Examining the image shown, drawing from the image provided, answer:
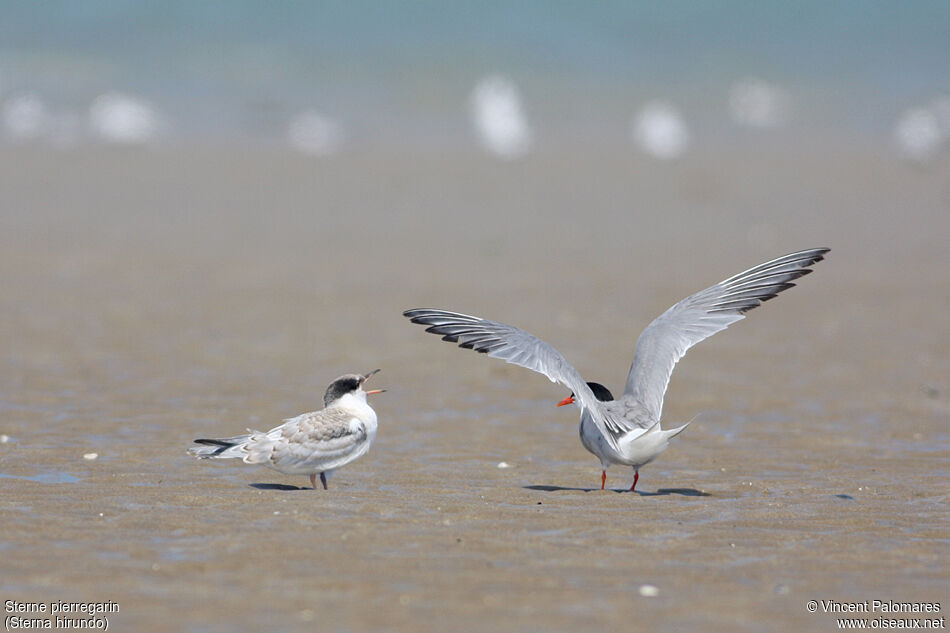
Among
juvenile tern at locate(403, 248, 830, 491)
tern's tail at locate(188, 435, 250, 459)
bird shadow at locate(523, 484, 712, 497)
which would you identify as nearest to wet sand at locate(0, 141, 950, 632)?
bird shadow at locate(523, 484, 712, 497)

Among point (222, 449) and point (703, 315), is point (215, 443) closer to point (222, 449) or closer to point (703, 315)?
point (222, 449)

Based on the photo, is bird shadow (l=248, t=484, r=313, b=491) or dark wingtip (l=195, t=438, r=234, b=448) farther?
bird shadow (l=248, t=484, r=313, b=491)

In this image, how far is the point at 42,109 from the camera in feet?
107

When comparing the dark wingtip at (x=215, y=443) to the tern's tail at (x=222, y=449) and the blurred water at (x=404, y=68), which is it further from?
the blurred water at (x=404, y=68)

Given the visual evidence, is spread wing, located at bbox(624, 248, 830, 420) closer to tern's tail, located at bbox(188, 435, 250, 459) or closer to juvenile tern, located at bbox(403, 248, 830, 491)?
juvenile tern, located at bbox(403, 248, 830, 491)

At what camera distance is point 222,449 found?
7.24m

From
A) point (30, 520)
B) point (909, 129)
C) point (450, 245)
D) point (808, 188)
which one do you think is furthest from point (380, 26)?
point (30, 520)

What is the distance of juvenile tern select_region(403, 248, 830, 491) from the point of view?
23.1 feet

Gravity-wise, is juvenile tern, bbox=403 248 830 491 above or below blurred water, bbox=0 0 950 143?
below

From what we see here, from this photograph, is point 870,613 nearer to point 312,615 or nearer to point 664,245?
point 312,615

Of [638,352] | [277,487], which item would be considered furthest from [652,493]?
[277,487]

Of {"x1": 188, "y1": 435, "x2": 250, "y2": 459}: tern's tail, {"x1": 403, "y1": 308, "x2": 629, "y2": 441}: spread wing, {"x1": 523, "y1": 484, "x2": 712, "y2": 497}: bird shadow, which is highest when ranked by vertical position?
{"x1": 403, "y1": 308, "x2": 629, "y2": 441}: spread wing

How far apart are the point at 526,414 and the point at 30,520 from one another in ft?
14.8

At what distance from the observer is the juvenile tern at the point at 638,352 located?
7.04m
